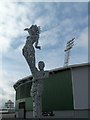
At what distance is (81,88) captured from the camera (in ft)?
143

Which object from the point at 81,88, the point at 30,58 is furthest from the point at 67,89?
the point at 30,58

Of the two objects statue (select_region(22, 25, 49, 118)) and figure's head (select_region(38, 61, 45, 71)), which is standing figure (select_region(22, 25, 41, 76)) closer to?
statue (select_region(22, 25, 49, 118))

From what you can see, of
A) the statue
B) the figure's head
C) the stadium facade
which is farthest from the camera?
the stadium facade

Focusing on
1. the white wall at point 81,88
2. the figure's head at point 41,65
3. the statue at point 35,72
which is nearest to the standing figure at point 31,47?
the statue at point 35,72

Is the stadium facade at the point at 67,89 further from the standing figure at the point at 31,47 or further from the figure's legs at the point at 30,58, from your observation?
the figure's legs at the point at 30,58

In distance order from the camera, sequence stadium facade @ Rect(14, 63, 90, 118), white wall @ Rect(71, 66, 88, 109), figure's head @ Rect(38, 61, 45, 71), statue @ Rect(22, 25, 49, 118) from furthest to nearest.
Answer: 1. stadium facade @ Rect(14, 63, 90, 118)
2. white wall @ Rect(71, 66, 88, 109)
3. statue @ Rect(22, 25, 49, 118)
4. figure's head @ Rect(38, 61, 45, 71)

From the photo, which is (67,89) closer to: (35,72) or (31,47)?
(35,72)

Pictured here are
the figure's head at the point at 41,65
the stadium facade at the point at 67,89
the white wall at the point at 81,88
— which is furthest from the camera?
the stadium facade at the point at 67,89

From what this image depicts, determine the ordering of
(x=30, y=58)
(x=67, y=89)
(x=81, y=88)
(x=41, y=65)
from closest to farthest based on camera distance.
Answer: (x=41, y=65) < (x=30, y=58) < (x=81, y=88) < (x=67, y=89)

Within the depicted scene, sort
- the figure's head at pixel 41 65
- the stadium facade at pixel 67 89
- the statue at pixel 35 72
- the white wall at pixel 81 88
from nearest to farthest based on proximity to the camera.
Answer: the figure's head at pixel 41 65
the statue at pixel 35 72
the white wall at pixel 81 88
the stadium facade at pixel 67 89

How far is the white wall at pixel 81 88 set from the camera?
4344cm


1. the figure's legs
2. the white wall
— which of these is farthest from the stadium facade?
the figure's legs

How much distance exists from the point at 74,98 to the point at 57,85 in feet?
13.0

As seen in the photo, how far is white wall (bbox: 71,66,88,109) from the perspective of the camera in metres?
43.4
